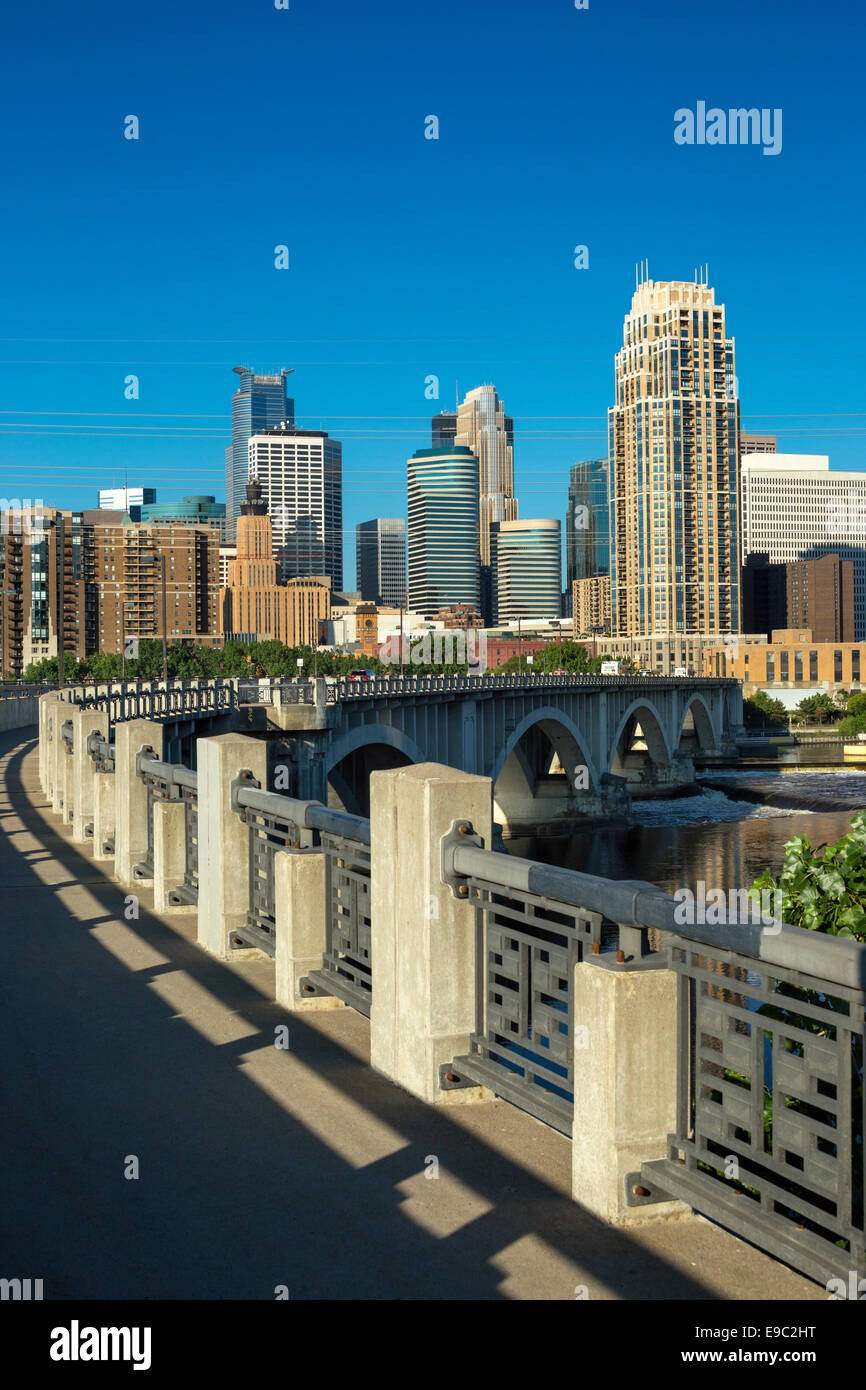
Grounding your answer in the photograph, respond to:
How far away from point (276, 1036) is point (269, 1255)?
2965 millimetres

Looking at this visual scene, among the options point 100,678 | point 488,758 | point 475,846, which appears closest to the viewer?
point 475,846

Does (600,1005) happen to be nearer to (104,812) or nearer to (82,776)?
(104,812)

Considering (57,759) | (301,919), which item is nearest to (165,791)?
(301,919)

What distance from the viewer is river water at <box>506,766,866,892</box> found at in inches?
2414

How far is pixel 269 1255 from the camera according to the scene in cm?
498

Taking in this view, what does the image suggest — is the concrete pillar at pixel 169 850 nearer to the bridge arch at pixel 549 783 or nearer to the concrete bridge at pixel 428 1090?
the concrete bridge at pixel 428 1090

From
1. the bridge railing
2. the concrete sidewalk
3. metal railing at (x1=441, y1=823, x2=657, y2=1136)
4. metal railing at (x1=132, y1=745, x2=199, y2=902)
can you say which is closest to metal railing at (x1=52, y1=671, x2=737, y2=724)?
metal railing at (x1=132, y1=745, x2=199, y2=902)

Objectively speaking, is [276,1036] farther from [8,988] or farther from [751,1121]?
[751,1121]

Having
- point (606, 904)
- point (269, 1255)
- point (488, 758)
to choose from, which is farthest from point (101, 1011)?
point (488, 758)

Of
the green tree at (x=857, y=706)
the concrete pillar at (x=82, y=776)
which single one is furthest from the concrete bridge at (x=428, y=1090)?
the green tree at (x=857, y=706)

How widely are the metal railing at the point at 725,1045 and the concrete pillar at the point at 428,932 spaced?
0.48 feet

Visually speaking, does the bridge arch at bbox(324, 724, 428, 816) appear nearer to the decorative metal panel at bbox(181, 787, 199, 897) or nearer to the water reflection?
the water reflection

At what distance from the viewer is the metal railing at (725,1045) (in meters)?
4.32
